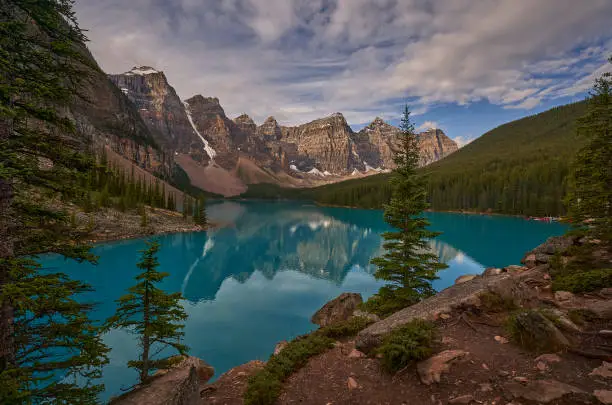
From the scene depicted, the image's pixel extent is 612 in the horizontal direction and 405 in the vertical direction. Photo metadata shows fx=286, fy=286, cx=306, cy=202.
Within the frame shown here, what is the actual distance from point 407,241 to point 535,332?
27.0 feet

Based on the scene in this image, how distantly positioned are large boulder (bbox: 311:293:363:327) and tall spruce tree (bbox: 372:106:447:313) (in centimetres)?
589

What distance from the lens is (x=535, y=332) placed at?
23.3ft

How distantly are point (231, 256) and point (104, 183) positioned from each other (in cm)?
4464

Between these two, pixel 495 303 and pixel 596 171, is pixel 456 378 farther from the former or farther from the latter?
pixel 596 171

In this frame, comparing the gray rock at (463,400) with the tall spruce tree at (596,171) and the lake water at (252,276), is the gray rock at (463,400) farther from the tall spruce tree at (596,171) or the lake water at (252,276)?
the tall spruce tree at (596,171)

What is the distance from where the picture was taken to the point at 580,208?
40.9ft

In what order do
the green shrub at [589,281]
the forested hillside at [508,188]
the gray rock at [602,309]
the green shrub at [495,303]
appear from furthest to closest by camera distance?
the forested hillside at [508,188], the green shrub at [589,281], the green shrub at [495,303], the gray rock at [602,309]

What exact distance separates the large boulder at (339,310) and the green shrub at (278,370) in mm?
9252

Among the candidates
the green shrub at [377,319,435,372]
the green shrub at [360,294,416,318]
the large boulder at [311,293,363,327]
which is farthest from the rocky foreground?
the large boulder at [311,293,363,327]

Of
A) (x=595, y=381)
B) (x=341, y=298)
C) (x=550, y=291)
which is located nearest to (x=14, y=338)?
(x=595, y=381)

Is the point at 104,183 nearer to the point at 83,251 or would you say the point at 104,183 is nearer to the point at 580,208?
the point at 83,251

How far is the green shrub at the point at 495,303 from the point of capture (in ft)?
31.9

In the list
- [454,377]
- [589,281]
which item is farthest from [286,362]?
[589,281]

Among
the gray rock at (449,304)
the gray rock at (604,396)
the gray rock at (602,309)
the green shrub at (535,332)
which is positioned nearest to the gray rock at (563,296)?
the gray rock at (449,304)
